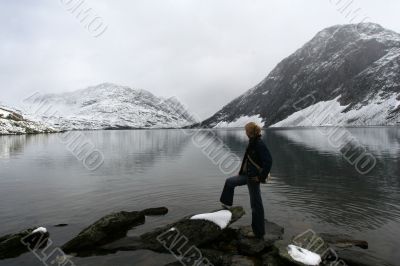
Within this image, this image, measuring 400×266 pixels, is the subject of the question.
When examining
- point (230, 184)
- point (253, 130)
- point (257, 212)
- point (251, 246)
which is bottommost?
point (251, 246)

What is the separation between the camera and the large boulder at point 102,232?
13.3m

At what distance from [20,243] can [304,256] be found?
403 inches

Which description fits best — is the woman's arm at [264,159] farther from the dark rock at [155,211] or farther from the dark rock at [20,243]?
the dark rock at [20,243]

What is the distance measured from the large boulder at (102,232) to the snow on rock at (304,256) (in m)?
6.89

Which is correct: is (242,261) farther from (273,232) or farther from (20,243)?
(20,243)

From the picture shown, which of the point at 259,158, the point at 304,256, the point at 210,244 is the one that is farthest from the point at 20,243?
the point at 304,256

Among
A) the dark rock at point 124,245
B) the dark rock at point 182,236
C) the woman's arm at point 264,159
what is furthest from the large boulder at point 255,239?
the dark rock at point 124,245

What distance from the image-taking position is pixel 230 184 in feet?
47.4

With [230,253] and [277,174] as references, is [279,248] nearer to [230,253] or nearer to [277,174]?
[230,253]

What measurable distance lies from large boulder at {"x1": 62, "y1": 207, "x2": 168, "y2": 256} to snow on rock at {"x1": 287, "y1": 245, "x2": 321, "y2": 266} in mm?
6894

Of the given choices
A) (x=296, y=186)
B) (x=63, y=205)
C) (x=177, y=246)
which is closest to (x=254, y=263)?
(x=177, y=246)

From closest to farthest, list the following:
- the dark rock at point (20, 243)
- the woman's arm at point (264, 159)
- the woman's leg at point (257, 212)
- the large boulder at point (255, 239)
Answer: the large boulder at point (255, 239) < the dark rock at point (20, 243) < the woman's arm at point (264, 159) < the woman's leg at point (257, 212)

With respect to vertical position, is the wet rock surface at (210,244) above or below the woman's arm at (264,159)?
below

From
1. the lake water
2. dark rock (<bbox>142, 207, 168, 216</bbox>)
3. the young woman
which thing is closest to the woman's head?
the young woman
